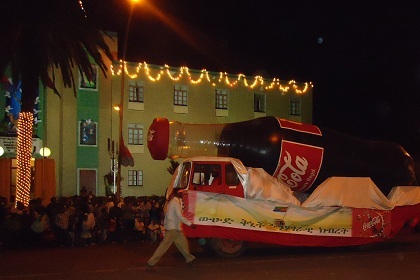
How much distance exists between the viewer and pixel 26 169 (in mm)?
22250

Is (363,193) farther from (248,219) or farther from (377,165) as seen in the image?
(248,219)

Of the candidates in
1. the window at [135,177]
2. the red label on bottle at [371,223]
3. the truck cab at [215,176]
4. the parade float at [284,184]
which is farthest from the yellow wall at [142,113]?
the red label on bottle at [371,223]

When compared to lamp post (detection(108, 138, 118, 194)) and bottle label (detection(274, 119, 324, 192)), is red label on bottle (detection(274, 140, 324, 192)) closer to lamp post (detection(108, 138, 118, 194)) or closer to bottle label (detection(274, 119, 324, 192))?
bottle label (detection(274, 119, 324, 192))

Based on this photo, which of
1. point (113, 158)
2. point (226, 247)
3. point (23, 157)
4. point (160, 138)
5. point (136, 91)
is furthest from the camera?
point (136, 91)

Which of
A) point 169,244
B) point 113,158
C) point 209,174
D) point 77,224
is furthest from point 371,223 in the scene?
point 113,158

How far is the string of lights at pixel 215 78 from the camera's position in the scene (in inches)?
1341

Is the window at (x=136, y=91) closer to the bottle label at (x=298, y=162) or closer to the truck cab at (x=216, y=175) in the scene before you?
the bottle label at (x=298, y=162)

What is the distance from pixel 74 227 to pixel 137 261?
440 cm

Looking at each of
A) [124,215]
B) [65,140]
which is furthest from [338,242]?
[65,140]

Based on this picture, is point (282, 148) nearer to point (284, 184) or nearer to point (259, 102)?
point (284, 184)

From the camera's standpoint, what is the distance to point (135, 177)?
34.5 meters

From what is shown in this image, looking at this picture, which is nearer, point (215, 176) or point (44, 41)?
point (215, 176)

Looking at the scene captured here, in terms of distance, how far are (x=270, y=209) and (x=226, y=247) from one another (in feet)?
4.68

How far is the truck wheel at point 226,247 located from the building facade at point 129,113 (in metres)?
18.2
